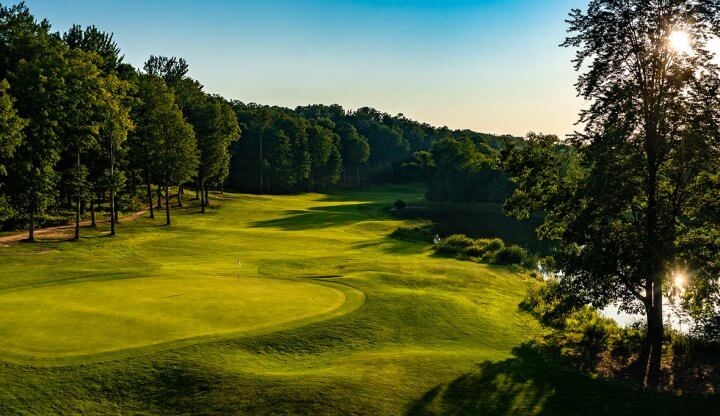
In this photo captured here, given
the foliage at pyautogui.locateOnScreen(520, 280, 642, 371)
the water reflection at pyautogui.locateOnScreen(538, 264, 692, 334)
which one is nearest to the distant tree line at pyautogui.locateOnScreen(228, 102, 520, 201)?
the water reflection at pyautogui.locateOnScreen(538, 264, 692, 334)

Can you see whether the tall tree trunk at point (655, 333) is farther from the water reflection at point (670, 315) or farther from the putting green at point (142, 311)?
the putting green at point (142, 311)

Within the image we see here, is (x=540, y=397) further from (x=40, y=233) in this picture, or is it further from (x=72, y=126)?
(x=40, y=233)

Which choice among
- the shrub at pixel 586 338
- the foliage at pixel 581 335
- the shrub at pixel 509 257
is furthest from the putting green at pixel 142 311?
the shrub at pixel 509 257

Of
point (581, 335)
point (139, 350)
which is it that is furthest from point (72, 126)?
point (581, 335)

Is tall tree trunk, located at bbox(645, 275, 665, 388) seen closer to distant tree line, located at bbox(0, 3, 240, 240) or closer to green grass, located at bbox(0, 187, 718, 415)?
green grass, located at bbox(0, 187, 718, 415)

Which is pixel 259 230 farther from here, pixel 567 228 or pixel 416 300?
pixel 567 228

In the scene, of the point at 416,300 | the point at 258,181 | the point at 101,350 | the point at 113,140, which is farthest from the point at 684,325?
the point at 258,181
